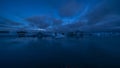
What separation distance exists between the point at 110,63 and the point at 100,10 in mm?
660

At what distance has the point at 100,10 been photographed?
5.98ft

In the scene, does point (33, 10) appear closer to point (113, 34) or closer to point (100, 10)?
point (100, 10)

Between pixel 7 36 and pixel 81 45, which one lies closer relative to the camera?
pixel 7 36

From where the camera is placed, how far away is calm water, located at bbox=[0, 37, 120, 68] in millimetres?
1725

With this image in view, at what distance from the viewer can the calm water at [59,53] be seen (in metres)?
1.72

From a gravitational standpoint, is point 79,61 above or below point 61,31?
below

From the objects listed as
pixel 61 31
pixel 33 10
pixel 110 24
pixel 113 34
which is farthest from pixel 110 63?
pixel 33 10

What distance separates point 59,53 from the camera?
1784mm

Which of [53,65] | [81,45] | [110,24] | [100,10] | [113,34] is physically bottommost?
[53,65]

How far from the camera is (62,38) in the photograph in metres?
1.81

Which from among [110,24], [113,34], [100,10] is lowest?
[113,34]

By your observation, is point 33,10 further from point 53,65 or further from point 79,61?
point 79,61

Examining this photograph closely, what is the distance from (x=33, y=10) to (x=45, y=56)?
574mm

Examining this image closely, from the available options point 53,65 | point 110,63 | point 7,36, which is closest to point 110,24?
point 110,63
